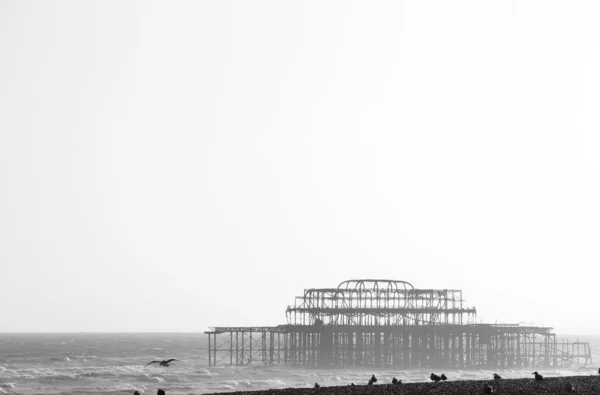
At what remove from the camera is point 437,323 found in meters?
102

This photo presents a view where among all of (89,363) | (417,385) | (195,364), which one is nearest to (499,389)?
(417,385)

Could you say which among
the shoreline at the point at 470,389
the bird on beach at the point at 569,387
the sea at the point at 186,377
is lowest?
the sea at the point at 186,377

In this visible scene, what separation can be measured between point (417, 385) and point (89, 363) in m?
75.7

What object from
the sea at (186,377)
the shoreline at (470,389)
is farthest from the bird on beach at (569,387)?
the sea at (186,377)

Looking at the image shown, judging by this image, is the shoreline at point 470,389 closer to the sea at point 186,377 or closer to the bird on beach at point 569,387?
the bird on beach at point 569,387

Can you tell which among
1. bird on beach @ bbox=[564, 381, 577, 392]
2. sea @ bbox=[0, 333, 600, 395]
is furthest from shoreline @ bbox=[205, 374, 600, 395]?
sea @ bbox=[0, 333, 600, 395]

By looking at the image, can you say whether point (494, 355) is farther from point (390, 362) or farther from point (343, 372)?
point (343, 372)

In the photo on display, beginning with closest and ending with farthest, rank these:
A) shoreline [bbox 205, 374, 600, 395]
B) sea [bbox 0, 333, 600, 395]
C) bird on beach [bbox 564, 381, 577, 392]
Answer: bird on beach [bbox 564, 381, 577, 392] < shoreline [bbox 205, 374, 600, 395] < sea [bbox 0, 333, 600, 395]

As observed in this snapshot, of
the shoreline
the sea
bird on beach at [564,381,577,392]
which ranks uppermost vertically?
bird on beach at [564,381,577,392]

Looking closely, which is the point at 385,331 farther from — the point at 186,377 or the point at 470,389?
the point at 470,389

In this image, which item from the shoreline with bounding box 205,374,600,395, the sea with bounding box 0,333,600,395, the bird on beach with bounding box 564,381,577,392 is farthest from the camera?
the sea with bounding box 0,333,600,395

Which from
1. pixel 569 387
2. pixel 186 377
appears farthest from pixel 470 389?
pixel 186 377

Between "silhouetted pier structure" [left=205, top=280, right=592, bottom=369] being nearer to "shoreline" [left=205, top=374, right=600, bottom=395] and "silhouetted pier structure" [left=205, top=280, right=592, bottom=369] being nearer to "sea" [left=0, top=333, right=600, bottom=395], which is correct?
"sea" [left=0, top=333, right=600, bottom=395]

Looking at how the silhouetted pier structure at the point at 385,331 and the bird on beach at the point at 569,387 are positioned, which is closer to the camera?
the bird on beach at the point at 569,387
